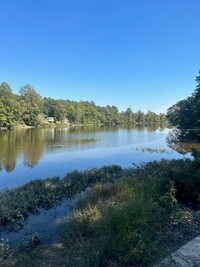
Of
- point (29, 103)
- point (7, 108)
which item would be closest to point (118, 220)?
point (7, 108)

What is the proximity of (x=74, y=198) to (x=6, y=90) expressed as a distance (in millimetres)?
76912

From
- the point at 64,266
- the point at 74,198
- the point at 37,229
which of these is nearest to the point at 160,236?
the point at 64,266

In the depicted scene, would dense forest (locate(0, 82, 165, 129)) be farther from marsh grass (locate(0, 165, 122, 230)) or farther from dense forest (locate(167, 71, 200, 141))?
marsh grass (locate(0, 165, 122, 230))

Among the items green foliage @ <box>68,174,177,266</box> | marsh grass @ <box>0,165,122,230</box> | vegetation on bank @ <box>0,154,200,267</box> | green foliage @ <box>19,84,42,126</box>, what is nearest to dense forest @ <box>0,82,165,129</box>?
green foliage @ <box>19,84,42,126</box>

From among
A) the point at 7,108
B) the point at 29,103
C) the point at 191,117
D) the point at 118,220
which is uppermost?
the point at 29,103

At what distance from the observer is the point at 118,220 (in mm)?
4734

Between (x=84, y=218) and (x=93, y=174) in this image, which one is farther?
(x=93, y=174)

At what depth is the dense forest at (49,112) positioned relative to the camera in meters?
78.3

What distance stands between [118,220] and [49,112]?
121 meters

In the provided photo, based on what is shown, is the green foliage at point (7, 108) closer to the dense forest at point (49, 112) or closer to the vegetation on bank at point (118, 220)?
the dense forest at point (49, 112)

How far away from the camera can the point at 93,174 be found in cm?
1417

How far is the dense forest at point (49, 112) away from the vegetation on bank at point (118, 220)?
68.1m

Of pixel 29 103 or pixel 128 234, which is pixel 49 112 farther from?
pixel 128 234

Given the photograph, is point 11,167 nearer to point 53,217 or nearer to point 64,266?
point 53,217
